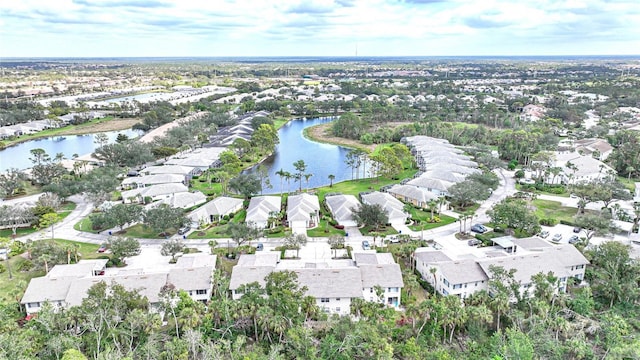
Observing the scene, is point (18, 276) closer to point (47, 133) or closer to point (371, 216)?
point (371, 216)

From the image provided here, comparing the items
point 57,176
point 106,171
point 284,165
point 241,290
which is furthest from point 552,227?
point 57,176

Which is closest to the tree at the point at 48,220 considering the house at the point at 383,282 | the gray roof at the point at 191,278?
the gray roof at the point at 191,278

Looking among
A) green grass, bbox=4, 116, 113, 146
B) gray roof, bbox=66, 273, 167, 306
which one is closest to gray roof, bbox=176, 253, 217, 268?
gray roof, bbox=66, 273, 167, 306

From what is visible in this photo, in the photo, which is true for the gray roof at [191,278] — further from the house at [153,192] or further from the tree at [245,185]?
the house at [153,192]

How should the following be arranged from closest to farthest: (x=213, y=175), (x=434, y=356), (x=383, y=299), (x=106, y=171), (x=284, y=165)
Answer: (x=434, y=356) < (x=383, y=299) < (x=106, y=171) < (x=213, y=175) < (x=284, y=165)

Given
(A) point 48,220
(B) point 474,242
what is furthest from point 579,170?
(A) point 48,220

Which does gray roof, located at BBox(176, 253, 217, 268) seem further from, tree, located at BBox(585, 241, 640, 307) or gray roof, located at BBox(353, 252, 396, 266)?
tree, located at BBox(585, 241, 640, 307)

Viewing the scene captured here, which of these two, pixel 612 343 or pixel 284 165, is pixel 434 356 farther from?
pixel 284 165
